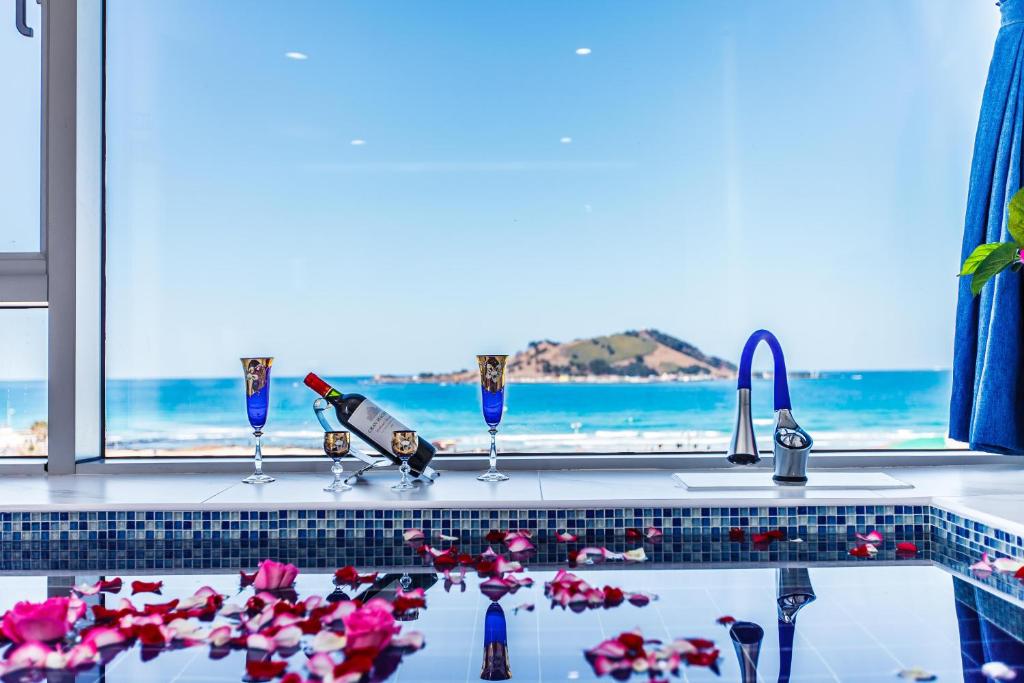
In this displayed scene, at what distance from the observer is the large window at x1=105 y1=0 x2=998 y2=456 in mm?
3268

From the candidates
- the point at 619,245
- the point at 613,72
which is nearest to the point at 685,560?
the point at 613,72

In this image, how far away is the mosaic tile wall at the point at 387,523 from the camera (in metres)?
2.02

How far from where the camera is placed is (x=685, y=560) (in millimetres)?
1824

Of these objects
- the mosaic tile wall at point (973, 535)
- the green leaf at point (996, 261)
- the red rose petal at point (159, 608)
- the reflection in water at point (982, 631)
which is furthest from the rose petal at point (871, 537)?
the red rose petal at point (159, 608)

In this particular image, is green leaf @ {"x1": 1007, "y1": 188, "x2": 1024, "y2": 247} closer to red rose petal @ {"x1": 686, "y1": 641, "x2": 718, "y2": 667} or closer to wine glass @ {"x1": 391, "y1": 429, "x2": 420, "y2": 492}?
red rose petal @ {"x1": 686, "y1": 641, "x2": 718, "y2": 667}

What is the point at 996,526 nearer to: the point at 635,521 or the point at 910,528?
the point at 910,528

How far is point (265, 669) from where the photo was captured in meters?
1.17

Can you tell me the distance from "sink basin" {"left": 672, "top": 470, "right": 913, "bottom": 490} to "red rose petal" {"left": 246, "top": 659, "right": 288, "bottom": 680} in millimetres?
1308

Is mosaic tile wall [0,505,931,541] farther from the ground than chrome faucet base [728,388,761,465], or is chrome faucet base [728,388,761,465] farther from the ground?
chrome faucet base [728,388,761,465]

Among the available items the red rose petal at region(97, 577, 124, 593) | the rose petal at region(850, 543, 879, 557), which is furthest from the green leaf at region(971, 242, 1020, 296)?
the red rose petal at region(97, 577, 124, 593)

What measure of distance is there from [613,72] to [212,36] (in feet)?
7.16

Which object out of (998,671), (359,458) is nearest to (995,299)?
(998,671)

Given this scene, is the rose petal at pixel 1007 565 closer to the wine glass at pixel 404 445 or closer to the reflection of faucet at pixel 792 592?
the reflection of faucet at pixel 792 592

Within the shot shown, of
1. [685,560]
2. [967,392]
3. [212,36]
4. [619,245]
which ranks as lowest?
[685,560]
